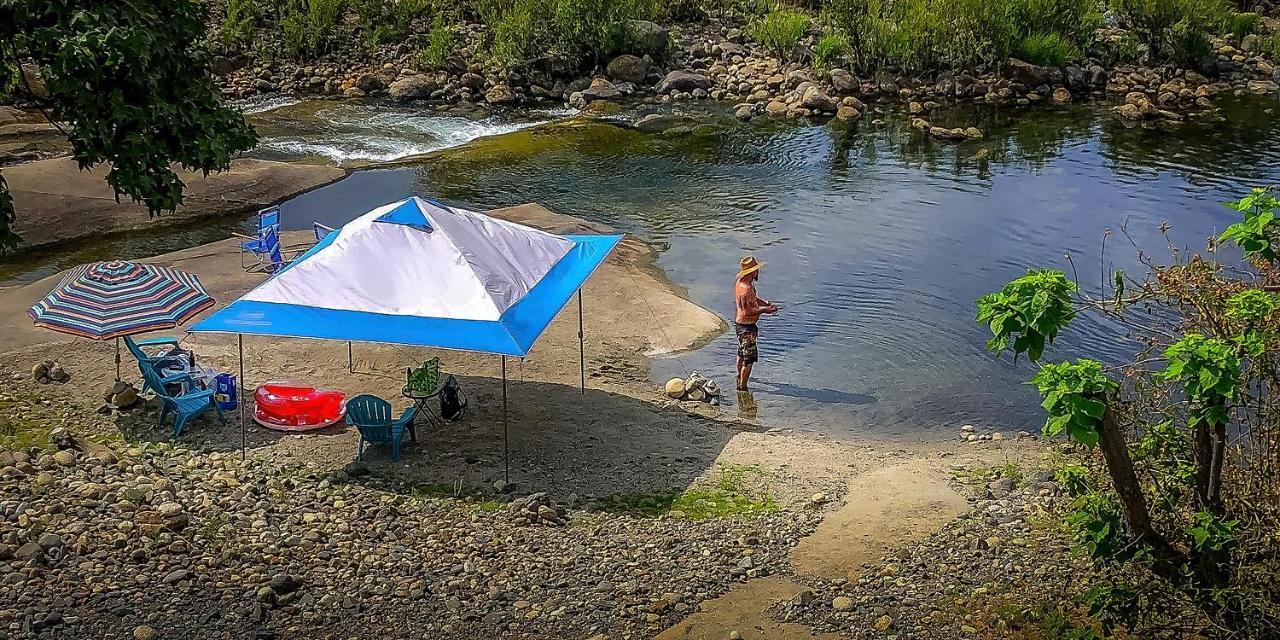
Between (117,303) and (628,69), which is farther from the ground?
(628,69)

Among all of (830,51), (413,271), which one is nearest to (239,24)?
(830,51)

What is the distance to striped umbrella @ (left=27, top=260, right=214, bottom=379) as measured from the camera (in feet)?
39.3

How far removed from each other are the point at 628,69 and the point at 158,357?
27992 millimetres

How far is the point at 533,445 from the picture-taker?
12.6 metres

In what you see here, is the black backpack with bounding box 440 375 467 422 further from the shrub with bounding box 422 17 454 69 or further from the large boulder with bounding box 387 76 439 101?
the shrub with bounding box 422 17 454 69

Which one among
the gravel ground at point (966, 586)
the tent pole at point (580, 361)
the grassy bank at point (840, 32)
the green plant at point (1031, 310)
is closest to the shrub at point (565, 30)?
the grassy bank at point (840, 32)

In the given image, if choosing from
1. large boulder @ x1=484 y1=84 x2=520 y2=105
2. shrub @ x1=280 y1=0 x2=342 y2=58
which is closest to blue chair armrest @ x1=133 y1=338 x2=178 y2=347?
large boulder @ x1=484 y1=84 x2=520 y2=105

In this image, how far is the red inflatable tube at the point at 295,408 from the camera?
1263 centimetres

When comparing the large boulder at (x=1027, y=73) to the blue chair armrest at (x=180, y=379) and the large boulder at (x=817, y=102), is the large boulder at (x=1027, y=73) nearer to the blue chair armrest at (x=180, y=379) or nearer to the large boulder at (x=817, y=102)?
the large boulder at (x=817, y=102)

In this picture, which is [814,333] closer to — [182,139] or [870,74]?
[182,139]

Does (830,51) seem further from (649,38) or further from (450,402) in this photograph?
(450,402)

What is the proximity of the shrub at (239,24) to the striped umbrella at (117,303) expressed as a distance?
3297 centimetres

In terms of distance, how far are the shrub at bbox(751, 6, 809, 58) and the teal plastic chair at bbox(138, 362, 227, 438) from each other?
31.6 meters

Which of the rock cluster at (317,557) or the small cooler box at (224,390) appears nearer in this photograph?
the rock cluster at (317,557)
